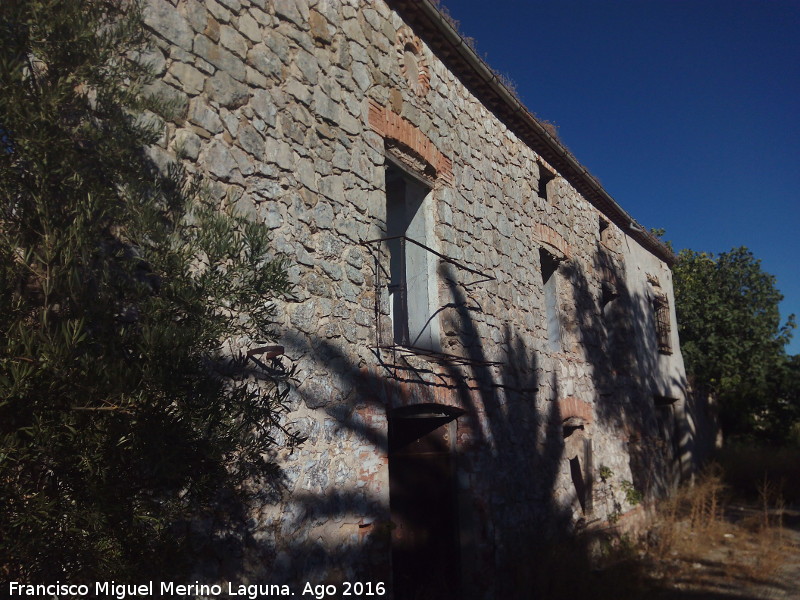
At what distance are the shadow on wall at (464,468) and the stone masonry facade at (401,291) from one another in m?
0.02

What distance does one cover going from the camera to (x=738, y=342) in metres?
16.2

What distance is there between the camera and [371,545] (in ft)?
13.4

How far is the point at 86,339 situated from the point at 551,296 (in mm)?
7056

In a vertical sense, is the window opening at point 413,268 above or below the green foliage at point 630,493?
above

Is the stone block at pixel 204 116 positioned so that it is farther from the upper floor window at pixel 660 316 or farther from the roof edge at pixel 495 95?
the upper floor window at pixel 660 316

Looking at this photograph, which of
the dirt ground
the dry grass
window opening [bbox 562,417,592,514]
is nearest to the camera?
the dirt ground

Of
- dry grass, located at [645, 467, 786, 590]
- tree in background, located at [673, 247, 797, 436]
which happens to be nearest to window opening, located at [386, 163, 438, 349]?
dry grass, located at [645, 467, 786, 590]

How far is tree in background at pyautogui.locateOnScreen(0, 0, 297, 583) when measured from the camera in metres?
1.88

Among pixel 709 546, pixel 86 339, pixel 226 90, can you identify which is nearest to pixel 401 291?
pixel 226 90

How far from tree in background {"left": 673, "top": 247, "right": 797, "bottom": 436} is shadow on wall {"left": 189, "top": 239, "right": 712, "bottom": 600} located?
7991 millimetres

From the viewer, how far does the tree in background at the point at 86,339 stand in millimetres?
1875

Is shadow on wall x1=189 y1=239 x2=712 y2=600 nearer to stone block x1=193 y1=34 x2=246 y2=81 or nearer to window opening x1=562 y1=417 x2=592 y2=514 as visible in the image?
window opening x1=562 y1=417 x2=592 y2=514

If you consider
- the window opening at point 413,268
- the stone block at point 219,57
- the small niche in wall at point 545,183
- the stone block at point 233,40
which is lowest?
the window opening at point 413,268

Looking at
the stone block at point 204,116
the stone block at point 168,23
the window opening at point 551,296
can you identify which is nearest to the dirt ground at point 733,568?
the window opening at point 551,296
